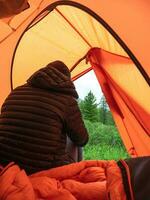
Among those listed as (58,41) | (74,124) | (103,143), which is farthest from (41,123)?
(103,143)

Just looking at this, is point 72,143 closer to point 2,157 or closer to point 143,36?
point 2,157

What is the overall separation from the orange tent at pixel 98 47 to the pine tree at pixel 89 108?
0.74 metres

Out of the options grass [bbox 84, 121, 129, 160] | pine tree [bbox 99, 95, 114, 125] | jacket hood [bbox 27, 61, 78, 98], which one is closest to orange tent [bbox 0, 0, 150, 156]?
jacket hood [bbox 27, 61, 78, 98]

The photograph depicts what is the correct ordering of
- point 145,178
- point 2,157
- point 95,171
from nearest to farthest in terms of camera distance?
point 145,178 → point 95,171 → point 2,157

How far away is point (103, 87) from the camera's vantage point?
7.25ft

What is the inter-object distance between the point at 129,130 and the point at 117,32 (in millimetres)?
740

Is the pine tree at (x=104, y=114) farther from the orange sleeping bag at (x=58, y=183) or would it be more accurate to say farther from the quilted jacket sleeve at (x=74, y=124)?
the orange sleeping bag at (x=58, y=183)

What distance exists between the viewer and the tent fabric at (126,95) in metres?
1.86

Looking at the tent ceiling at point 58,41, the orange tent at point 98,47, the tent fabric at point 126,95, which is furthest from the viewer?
the tent ceiling at point 58,41

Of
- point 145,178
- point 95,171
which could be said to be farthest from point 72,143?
point 145,178

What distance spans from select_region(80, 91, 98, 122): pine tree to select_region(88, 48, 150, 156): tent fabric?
0.96m

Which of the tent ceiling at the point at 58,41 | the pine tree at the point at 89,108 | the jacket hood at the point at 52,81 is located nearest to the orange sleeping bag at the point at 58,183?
the jacket hood at the point at 52,81

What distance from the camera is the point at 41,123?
1406mm

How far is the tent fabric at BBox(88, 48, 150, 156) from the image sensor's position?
1858 millimetres
